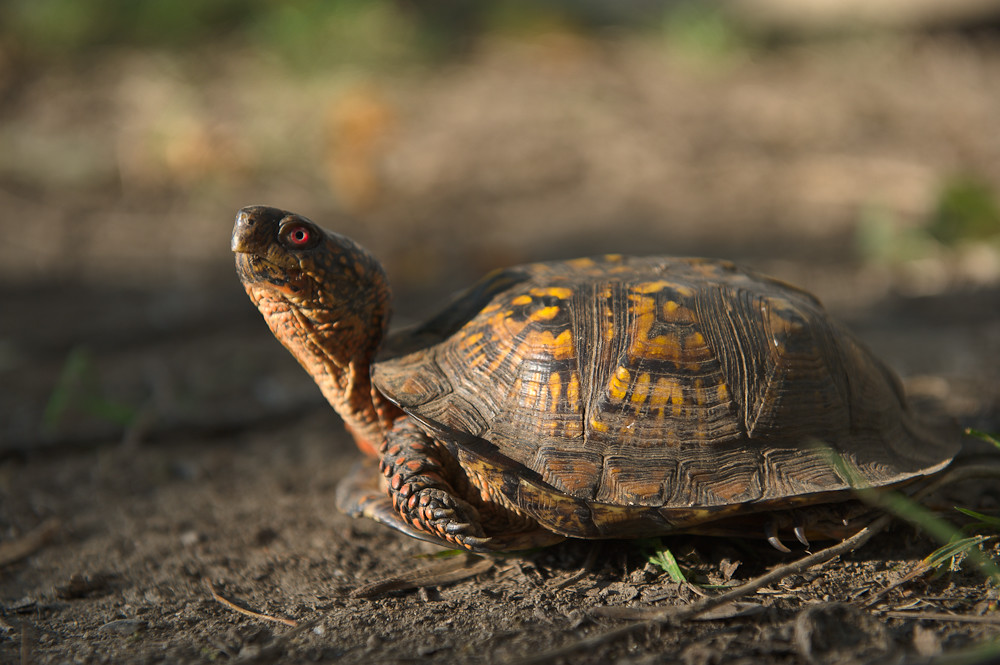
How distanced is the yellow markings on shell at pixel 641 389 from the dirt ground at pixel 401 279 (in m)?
0.48

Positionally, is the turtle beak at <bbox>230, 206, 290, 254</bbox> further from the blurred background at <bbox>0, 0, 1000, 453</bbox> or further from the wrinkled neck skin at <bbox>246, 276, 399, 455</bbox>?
the blurred background at <bbox>0, 0, 1000, 453</bbox>

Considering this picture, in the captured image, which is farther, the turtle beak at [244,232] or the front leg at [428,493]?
the turtle beak at [244,232]

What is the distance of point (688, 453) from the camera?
2.00 metres

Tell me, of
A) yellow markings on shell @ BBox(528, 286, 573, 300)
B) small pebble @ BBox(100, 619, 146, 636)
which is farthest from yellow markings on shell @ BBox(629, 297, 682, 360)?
small pebble @ BBox(100, 619, 146, 636)

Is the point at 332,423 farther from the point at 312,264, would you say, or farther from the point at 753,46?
the point at 753,46

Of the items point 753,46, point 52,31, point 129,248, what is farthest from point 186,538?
point 753,46

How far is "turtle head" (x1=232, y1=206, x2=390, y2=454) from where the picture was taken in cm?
222

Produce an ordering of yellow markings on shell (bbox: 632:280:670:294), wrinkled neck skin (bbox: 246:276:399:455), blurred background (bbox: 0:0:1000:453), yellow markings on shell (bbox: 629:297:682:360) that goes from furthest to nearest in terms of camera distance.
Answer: blurred background (bbox: 0:0:1000:453) → wrinkled neck skin (bbox: 246:276:399:455) → yellow markings on shell (bbox: 632:280:670:294) → yellow markings on shell (bbox: 629:297:682:360)

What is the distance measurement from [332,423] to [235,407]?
50 centimetres

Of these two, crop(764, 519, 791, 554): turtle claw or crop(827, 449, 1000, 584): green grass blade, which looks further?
crop(764, 519, 791, 554): turtle claw

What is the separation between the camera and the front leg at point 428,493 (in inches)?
80.4

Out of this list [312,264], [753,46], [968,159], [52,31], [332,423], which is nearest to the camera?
[312,264]

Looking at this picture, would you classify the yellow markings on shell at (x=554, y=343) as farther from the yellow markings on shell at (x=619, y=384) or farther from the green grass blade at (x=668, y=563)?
Result: the green grass blade at (x=668, y=563)

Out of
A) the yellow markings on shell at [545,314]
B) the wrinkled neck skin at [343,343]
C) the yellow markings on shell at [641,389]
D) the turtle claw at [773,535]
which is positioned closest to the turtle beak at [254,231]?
the wrinkled neck skin at [343,343]
